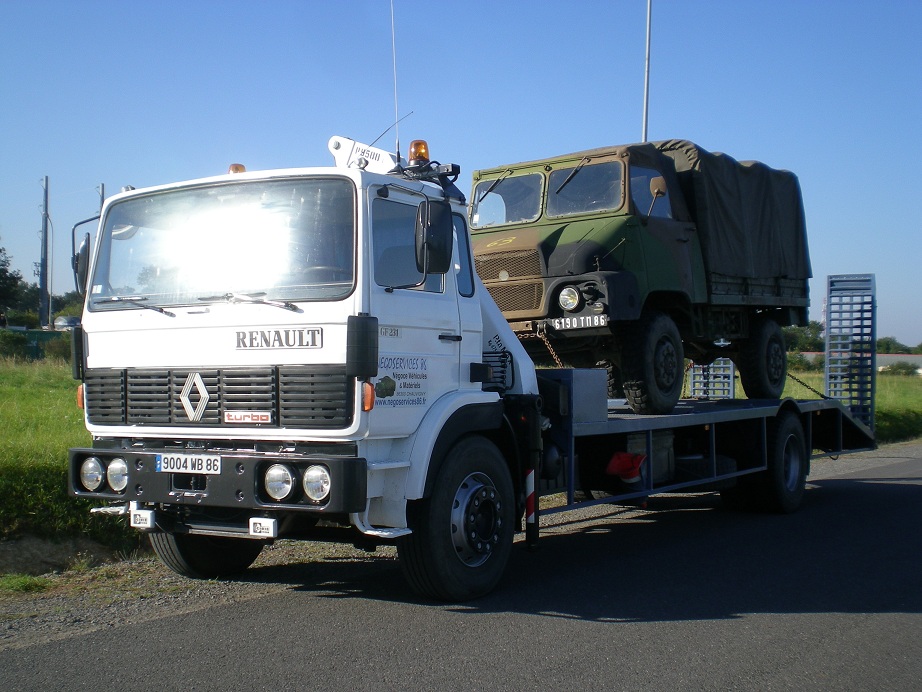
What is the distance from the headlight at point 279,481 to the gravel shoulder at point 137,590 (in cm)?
115

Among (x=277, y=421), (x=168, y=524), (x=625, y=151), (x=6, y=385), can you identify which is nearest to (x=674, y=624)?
(x=277, y=421)

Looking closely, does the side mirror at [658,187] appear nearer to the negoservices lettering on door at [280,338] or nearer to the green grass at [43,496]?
the negoservices lettering on door at [280,338]

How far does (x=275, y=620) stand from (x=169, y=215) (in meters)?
2.62

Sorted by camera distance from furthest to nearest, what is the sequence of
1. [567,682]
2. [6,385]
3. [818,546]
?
1. [6,385]
2. [818,546]
3. [567,682]

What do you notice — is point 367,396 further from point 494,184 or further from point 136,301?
point 494,184

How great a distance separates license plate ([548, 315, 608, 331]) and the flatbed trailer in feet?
2.67

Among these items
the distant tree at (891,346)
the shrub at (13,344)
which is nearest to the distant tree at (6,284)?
the shrub at (13,344)

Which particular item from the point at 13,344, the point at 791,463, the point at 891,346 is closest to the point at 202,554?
the point at 791,463

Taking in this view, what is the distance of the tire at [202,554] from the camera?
21.3ft

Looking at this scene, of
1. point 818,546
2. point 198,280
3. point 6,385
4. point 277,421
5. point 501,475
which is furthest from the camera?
point 6,385

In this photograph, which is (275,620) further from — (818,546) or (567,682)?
(818,546)

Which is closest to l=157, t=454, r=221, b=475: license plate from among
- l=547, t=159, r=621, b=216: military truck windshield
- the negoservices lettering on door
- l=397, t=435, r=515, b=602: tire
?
the negoservices lettering on door

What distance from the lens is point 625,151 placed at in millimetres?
9250

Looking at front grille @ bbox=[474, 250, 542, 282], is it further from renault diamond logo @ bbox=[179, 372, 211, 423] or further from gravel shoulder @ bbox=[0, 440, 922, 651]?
renault diamond logo @ bbox=[179, 372, 211, 423]
